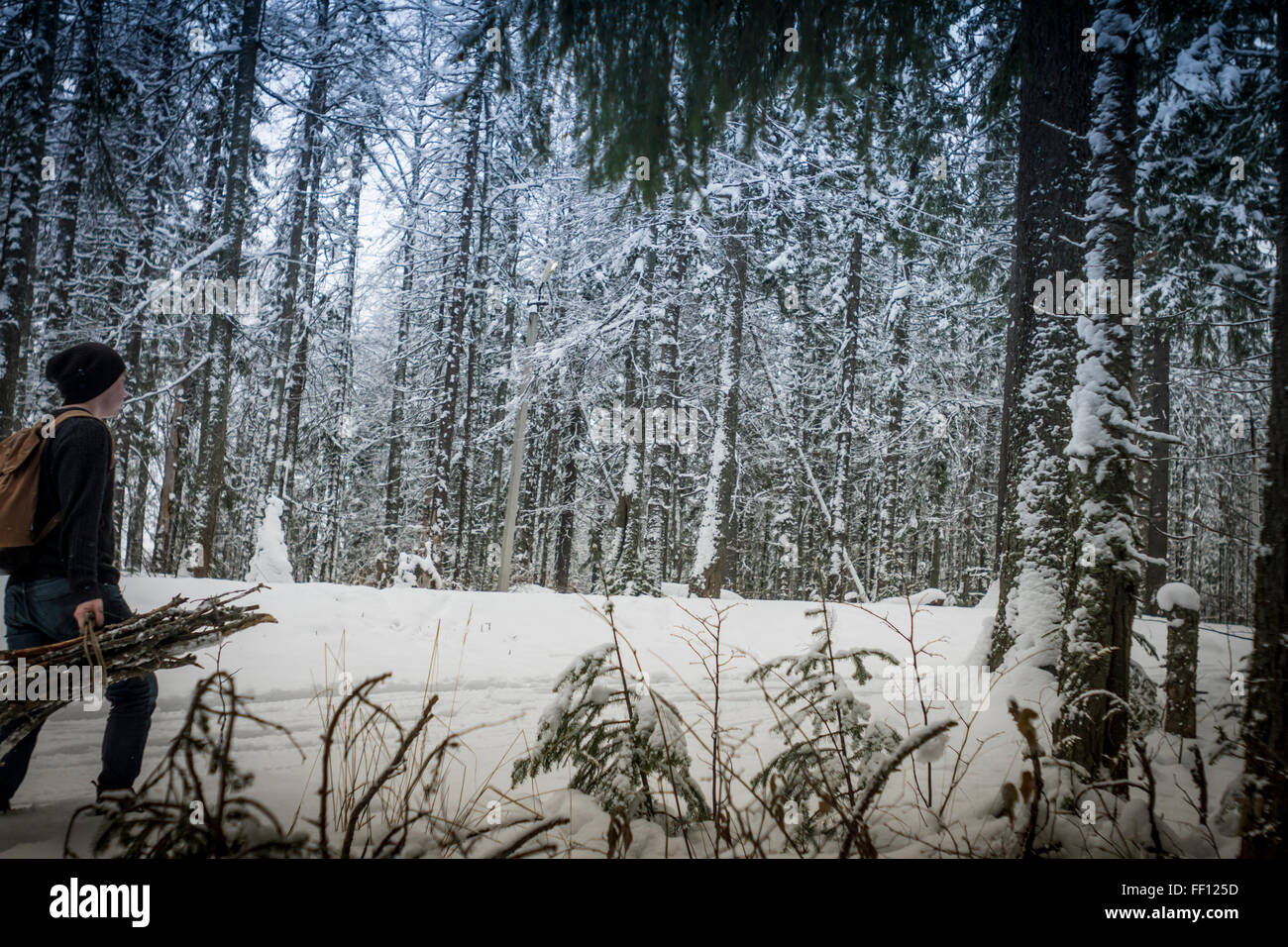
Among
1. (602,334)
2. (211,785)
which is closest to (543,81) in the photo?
(211,785)

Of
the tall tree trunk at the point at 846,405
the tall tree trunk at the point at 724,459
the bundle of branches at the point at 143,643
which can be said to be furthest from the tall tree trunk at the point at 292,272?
the tall tree trunk at the point at 846,405

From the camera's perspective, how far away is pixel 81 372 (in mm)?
2395

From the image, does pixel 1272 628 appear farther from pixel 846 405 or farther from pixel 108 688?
pixel 846 405

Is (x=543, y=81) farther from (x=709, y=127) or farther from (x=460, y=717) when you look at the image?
(x=460, y=717)

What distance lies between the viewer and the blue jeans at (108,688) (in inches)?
89.6

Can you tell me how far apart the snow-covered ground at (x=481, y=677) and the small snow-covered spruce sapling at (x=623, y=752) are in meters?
0.11

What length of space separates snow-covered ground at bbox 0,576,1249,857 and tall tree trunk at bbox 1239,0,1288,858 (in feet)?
2.38

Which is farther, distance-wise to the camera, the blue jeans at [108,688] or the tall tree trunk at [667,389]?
the tall tree trunk at [667,389]

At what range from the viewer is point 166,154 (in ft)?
18.0

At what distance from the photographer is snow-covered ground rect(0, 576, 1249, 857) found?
2.60 meters

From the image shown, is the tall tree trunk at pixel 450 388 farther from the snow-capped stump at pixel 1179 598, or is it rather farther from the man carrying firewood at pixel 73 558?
the snow-capped stump at pixel 1179 598

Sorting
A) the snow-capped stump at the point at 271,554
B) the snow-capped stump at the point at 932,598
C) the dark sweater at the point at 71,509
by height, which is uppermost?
the dark sweater at the point at 71,509

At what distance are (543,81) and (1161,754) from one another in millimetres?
5866

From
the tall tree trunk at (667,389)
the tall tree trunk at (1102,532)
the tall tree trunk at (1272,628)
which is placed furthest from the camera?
the tall tree trunk at (667,389)
